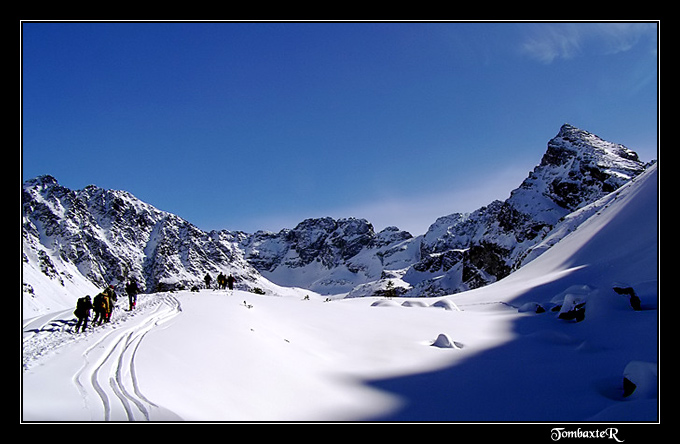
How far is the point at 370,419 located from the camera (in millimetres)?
6875

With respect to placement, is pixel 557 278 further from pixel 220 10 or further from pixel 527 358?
pixel 220 10

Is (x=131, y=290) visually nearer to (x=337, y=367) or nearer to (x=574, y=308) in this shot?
(x=337, y=367)

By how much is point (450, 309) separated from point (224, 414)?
70.0 ft

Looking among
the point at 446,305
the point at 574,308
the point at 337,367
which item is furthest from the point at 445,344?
the point at 446,305

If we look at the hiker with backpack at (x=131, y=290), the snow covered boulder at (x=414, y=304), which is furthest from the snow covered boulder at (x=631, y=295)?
the hiker with backpack at (x=131, y=290)

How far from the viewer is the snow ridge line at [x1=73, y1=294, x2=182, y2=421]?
4.98m

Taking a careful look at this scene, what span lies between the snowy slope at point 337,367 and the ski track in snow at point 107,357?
0.03 metres

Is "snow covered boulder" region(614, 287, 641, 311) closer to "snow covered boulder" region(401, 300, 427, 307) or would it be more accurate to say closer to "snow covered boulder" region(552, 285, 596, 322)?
"snow covered boulder" region(552, 285, 596, 322)

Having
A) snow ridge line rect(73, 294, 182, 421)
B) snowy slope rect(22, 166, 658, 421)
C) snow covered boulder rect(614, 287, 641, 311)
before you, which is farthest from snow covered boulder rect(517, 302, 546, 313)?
snow ridge line rect(73, 294, 182, 421)

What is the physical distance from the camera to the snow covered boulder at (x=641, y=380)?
22.0 ft

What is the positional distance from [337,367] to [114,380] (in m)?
5.90

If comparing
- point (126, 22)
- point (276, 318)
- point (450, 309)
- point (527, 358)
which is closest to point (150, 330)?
point (276, 318)

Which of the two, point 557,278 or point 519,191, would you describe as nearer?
point 557,278
